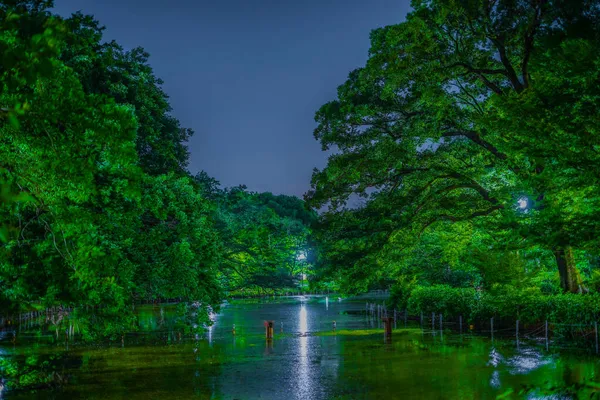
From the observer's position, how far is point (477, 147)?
89.0 feet

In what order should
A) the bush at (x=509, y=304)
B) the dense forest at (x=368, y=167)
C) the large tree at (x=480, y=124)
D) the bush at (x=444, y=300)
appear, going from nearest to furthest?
the dense forest at (x=368, y=167) → the large tree at (x=480, y=124) → the bush at (x=509, y=304) → the bush at (x=444, y=300)

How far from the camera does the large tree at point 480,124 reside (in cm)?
1244

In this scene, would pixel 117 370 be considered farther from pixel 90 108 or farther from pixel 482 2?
pixel 482 2

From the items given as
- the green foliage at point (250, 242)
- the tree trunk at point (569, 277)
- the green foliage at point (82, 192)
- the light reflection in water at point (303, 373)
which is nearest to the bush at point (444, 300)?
the tree trunk at point (569, 277)

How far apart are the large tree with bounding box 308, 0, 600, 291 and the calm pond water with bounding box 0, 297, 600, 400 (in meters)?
4.33

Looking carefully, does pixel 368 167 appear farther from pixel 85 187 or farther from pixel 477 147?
pixel 85 187

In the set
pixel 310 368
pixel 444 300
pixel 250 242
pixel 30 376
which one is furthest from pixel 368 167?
pixel 250 242

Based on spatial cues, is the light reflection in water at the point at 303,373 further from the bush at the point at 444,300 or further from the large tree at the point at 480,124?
the bush at the point at 444,300

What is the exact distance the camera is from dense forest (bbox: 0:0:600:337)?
31.6ft

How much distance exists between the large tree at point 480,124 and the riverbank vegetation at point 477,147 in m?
0.06

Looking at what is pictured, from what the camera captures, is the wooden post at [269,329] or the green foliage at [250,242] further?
the green foliage at [250,242]

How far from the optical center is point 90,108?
9.24m

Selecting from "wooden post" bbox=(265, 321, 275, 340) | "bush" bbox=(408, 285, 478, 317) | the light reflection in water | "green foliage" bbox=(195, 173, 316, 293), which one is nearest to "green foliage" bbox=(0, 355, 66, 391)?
the light reflection in water

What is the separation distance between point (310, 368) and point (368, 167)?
36.0ft
